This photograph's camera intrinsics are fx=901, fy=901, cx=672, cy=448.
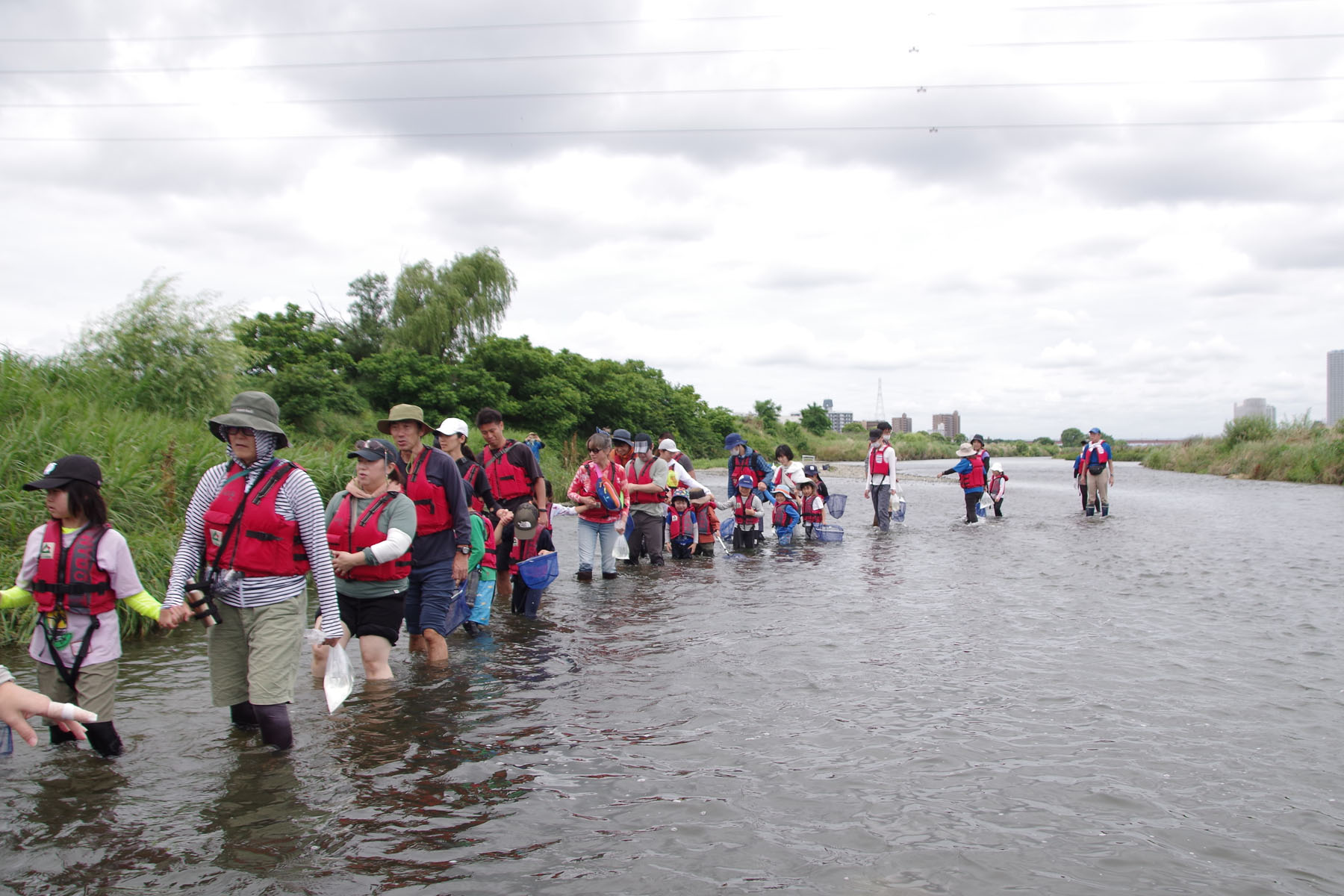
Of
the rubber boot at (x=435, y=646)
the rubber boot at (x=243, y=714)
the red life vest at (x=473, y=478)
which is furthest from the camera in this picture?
the red life vest at (x=473, y=478)

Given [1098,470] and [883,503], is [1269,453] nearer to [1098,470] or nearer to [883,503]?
[1098,470]

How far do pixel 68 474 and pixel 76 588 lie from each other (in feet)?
1.95

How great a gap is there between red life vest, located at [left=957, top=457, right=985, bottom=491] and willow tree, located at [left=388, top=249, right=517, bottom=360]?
26.2 m

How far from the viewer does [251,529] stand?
4.75 metres

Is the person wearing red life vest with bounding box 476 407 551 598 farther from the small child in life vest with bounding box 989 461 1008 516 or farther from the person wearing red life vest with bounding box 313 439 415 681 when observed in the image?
the small child in life vest with bounding box 989 461 1008 516

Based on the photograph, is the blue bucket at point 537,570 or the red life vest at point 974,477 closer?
the blue bucket at point 537,570

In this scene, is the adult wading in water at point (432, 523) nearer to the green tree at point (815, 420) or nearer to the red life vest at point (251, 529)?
the red life vest at point (251, 529)

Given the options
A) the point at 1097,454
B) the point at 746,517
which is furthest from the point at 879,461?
the point at 1097,454

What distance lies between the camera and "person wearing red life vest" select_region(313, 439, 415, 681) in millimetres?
5680

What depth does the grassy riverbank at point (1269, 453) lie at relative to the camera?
34.4 metres

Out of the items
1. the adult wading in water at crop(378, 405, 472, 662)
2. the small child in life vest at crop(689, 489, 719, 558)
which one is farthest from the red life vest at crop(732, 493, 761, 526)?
the adult wading in water at crop(378, 405, 472, 662)

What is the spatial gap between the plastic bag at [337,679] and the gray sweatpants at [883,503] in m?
14.7

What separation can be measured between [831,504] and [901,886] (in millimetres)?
13855

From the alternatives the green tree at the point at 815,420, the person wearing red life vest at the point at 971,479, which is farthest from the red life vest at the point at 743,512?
the green tree at the point at 815,420
